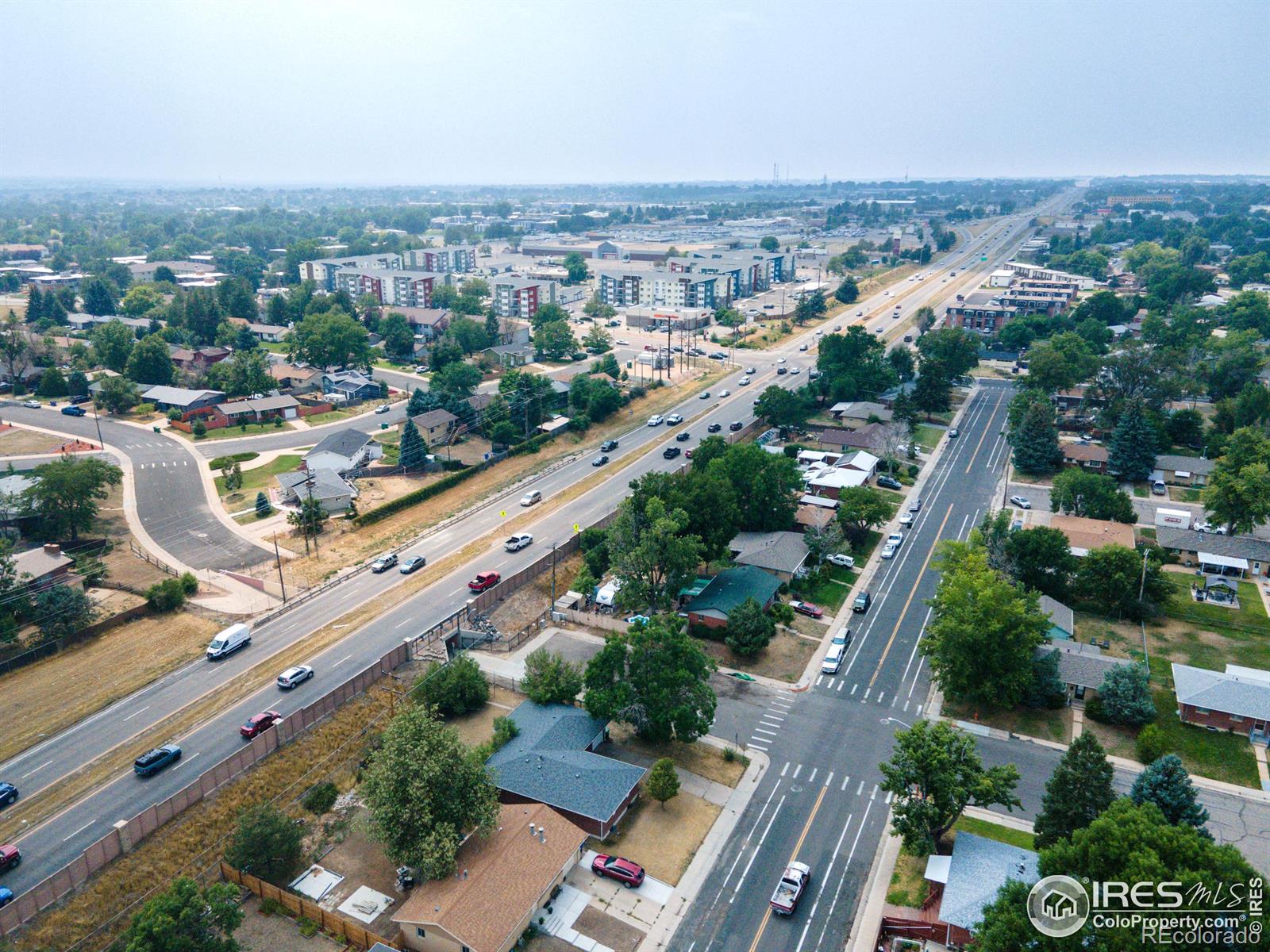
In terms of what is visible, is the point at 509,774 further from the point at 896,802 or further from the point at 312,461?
the point at 312,461

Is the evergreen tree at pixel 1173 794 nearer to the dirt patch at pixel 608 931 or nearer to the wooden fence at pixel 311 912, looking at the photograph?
the dirt patch at pixel 608 931

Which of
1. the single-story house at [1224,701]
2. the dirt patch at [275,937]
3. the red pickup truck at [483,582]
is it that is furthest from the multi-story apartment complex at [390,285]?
the single-story house at [1224,701]

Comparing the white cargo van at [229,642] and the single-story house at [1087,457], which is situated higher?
the single-story house at [1087,457]

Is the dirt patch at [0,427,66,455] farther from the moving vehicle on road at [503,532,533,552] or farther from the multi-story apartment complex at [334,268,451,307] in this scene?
the multi-story apartment complex at [334,268,451,307]

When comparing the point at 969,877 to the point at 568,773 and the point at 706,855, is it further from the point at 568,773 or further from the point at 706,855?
the point at 568,773

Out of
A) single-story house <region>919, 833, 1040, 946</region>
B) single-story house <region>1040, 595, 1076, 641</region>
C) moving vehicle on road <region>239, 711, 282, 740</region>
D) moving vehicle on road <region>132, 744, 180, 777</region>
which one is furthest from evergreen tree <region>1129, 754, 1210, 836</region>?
moving vehicle on road <region>132, 744, 180, 777</region>

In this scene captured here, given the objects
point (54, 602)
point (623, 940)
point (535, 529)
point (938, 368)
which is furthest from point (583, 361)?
point (623, 940)
